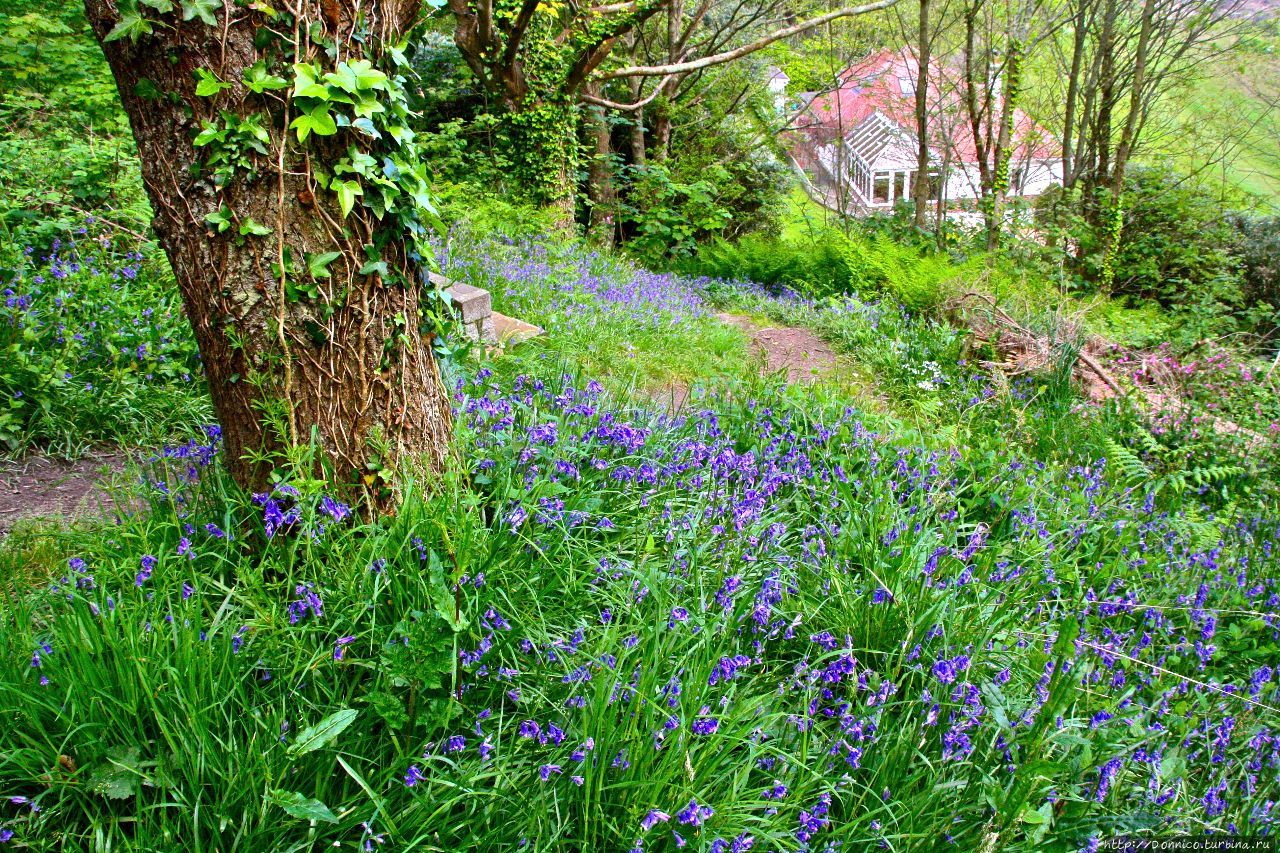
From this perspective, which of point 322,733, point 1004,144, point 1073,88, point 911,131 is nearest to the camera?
point 322,733

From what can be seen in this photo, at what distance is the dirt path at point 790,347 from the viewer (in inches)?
287

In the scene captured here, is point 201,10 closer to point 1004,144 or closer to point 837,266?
point 837,266

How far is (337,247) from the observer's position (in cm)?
245

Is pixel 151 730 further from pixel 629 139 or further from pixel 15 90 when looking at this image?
pixel 629 139

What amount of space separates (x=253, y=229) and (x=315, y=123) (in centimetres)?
36

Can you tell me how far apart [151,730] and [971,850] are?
199 centimetres

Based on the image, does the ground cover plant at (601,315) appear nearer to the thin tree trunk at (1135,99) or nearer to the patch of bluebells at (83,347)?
the patch of bluebells at (83,347)

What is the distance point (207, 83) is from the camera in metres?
2.19

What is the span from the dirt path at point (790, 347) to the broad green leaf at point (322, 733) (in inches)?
207

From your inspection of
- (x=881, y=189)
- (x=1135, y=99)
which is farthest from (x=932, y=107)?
(x=881, y=189)

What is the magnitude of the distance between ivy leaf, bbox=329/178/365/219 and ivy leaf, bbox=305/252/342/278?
13 cm

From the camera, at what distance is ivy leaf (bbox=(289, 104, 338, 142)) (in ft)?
7.42

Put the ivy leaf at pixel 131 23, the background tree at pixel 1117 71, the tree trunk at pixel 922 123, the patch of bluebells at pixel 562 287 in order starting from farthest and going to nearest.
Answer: the background tree at pixel 1117 71 → the tree trunk at pixel 922 123 → the patch of bluebells at pixel 562 287 → the ivy leaf at pixel 131 23

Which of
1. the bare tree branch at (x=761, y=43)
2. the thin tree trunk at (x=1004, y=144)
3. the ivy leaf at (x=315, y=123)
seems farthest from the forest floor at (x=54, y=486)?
the thin tree trunk at (x=1004, y=144)
